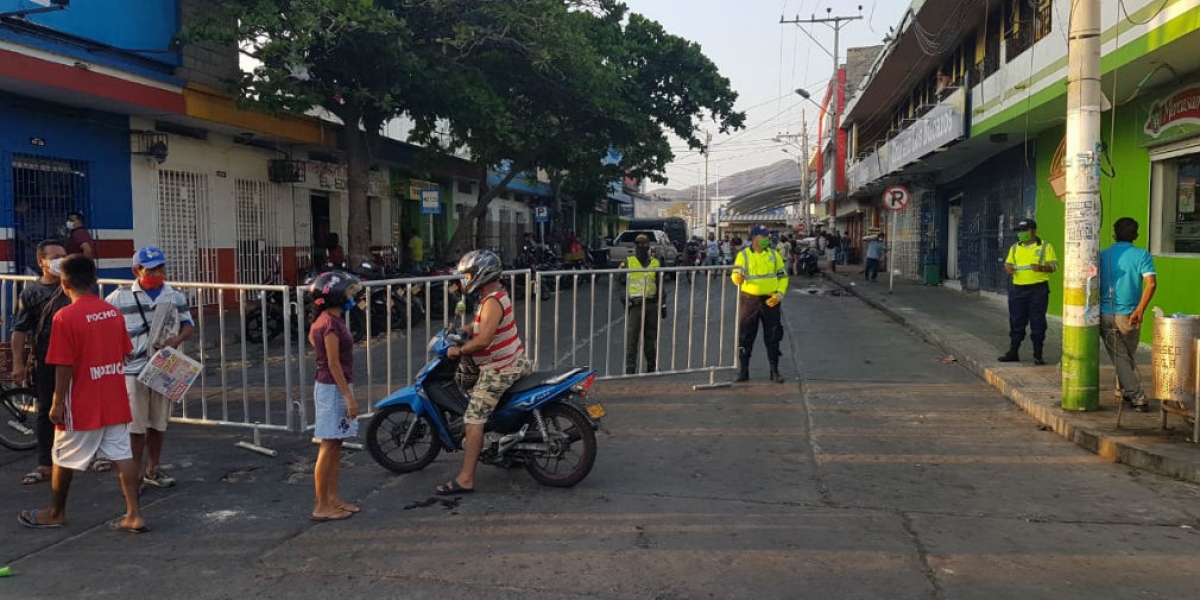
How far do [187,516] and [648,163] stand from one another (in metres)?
19.0

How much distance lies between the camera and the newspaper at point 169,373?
5.42 m

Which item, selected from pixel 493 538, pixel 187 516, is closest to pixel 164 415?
pixel 187 516

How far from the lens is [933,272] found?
971 inches

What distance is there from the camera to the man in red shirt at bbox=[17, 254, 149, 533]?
15.1 feet

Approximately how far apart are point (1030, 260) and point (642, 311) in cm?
465

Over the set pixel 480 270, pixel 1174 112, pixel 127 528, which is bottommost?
pixel 127 528

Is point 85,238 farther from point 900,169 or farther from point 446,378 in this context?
point 900,169

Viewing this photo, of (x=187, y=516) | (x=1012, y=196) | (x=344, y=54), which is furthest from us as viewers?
(x=1012, y=196)

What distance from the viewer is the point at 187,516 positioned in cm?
513

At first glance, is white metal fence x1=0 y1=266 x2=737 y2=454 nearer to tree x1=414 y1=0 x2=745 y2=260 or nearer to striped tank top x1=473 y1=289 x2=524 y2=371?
striped tank top x1=473 y1=289 x2=524 y2=371

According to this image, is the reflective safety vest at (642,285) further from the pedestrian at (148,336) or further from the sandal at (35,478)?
the sandal at (35,478)

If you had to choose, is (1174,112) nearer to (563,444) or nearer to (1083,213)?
(1083,213)

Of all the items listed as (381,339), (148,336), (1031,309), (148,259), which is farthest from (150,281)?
(1031,309)

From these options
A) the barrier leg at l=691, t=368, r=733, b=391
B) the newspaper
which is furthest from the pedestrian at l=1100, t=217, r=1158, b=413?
the newspaper
